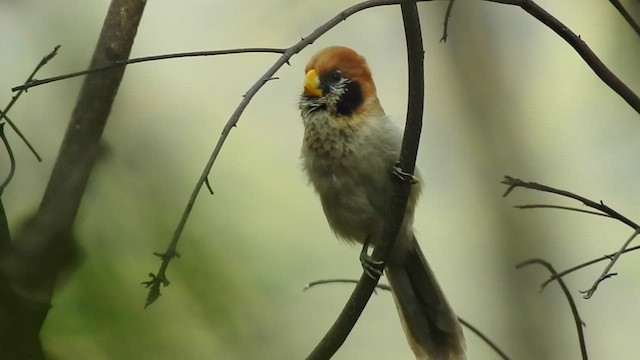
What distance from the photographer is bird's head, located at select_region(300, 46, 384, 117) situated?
32.3 inches

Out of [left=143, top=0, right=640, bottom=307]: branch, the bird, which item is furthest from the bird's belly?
[left=143, top=0, right=640, bottom=307]: branch

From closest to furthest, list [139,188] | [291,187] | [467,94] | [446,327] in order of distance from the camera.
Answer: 1. [139,188]
2. [446,327]
3. [291,187]
4. [467,94]

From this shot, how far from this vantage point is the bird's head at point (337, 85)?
821 millimetres

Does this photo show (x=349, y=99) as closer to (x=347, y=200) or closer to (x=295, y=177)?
(x=347, y=200)

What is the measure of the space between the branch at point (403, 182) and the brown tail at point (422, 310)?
14cm

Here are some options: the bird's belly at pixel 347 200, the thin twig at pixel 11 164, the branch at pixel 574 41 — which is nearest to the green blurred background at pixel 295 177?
the thin twig at pixel 11 164

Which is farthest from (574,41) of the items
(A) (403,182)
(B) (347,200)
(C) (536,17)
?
(B) (347,200)

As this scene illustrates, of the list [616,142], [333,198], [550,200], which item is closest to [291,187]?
[333,198]

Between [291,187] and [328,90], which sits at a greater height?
[328,90]

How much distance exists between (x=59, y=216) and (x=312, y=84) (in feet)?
1.04

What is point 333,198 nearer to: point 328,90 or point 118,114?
point 328,90

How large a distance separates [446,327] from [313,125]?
28 cm

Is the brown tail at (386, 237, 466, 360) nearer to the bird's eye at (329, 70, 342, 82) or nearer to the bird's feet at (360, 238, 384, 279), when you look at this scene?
the bird's feet at (360, 238, 384, 279)

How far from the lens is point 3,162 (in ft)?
2.48
